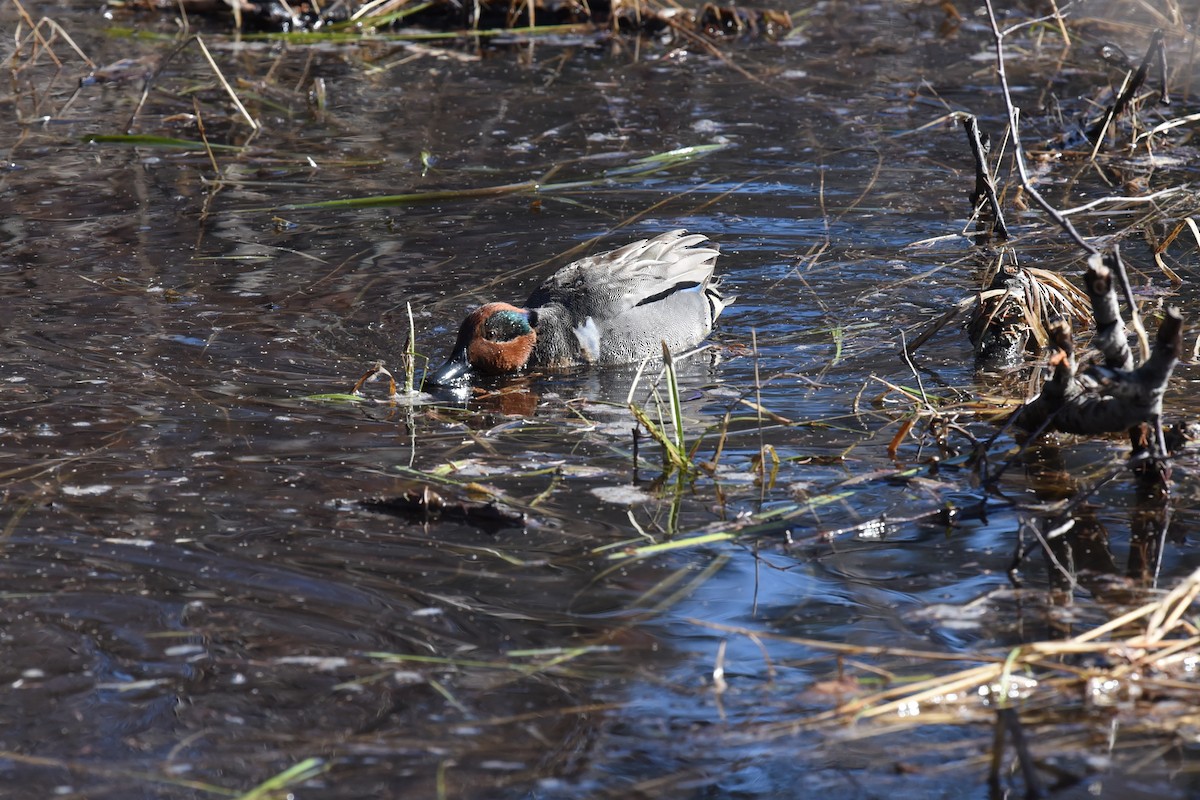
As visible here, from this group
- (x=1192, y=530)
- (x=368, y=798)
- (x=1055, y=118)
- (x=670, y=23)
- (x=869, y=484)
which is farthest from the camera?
(x=670, y=23)

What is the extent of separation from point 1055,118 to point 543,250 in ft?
13.1

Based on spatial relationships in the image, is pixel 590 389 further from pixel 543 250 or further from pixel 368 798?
pixel 368 798

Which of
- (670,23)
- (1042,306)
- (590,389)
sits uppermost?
(670,23)

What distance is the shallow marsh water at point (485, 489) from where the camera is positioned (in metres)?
3.07

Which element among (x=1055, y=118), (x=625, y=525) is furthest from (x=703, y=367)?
(x=1055, y=118)

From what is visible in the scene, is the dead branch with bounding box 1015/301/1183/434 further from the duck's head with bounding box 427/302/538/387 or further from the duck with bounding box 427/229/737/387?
the duck's head with bounding box 427/302/538/387

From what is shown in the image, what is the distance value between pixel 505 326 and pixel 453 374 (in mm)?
409

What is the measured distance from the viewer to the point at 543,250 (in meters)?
7.40

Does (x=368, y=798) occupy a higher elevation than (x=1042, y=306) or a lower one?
lower

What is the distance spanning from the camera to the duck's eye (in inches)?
234

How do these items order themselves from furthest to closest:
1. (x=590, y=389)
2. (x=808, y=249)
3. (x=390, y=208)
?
1. (x=390, y=208)
2. (x=808, y=249)
3. (x=590, y=389)

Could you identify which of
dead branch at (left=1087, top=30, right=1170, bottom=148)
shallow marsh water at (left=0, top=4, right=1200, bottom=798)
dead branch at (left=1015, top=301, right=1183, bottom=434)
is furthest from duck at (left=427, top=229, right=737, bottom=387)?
dead branch at (left=1087, top=30, right=1170, bottom=148)

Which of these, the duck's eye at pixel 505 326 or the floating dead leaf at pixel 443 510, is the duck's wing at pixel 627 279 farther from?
the floating dead leaf at pixel 443 510

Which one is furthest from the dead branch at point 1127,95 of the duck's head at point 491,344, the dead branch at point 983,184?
the duck's head at point 491,344
